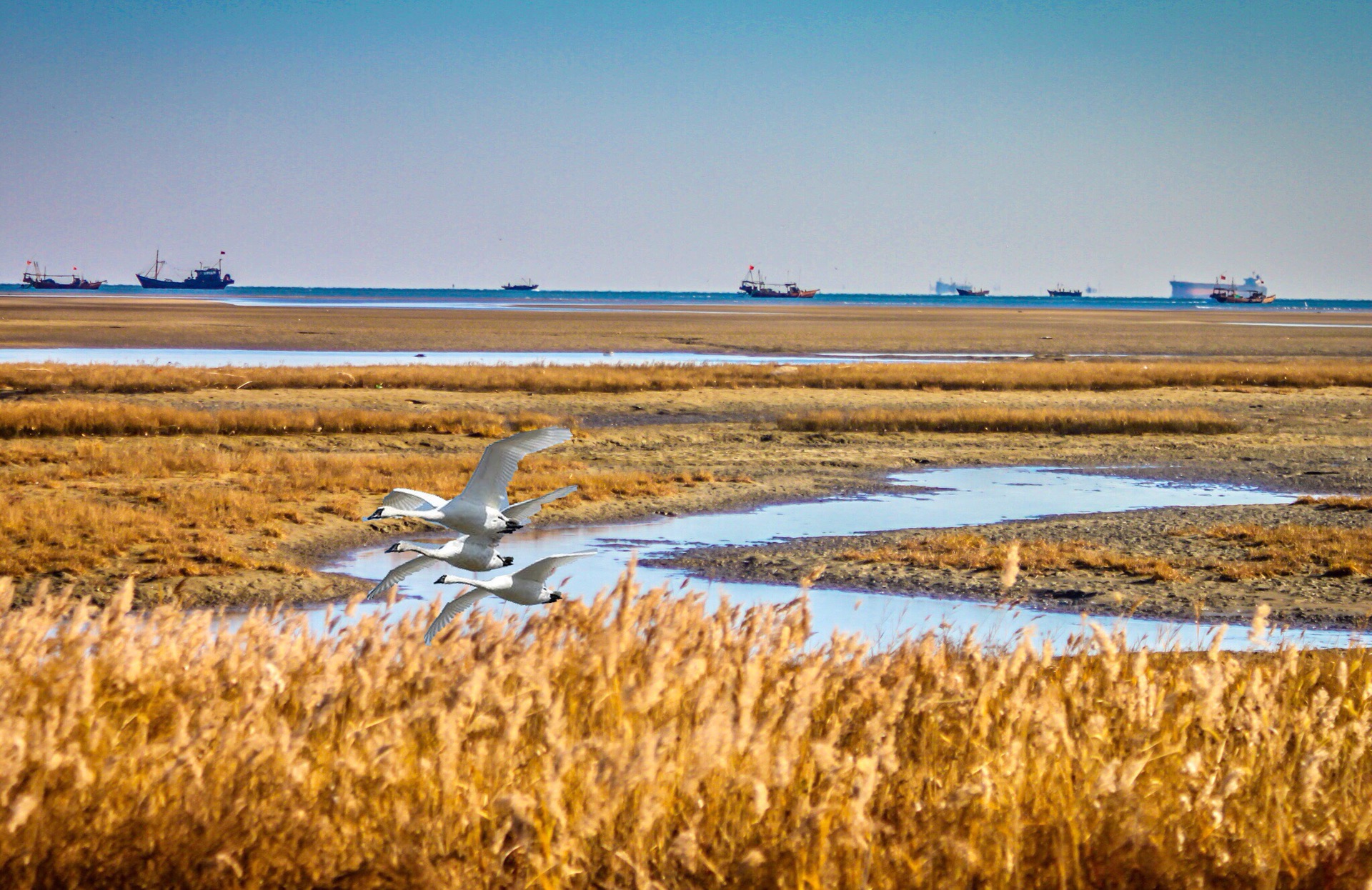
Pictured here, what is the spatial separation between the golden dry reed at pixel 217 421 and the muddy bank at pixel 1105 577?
1334 centimetres

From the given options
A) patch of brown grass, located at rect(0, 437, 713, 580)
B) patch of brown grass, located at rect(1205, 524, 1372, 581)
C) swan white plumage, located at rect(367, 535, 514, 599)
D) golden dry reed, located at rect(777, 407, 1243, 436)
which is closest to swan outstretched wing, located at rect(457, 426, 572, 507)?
swan white plumage, located at rect(367, 535, 514, 599)

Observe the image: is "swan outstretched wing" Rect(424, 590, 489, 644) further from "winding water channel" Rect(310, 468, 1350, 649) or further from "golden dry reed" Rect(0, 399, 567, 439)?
"golden dry reed" Rect(0, 399, 567, 439)

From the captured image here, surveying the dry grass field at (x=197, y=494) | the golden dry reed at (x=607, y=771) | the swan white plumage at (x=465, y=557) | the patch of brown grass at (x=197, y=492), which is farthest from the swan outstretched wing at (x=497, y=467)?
the patch of brown grass at (x=197, y=492)

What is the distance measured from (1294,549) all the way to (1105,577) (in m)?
3.40

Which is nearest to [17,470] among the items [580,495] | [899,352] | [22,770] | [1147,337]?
[580,495]

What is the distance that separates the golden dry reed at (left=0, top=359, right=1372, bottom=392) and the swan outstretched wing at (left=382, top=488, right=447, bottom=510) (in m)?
40.8

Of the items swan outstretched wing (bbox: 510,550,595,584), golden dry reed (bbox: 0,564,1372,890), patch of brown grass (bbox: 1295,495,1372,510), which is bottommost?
patch of brown grass (bbox: 1295,495,1372,510)

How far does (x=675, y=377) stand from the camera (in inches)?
1887

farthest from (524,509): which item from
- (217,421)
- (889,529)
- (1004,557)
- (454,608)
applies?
(217,421)

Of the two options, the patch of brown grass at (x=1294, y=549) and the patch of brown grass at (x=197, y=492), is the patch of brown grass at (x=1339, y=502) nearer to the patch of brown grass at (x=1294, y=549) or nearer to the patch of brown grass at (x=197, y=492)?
the patch of brown grass at (x=1294, y=549)

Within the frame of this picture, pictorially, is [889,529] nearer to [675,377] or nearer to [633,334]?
[675,377]

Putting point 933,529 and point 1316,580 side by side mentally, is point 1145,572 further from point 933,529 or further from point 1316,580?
point 933,529

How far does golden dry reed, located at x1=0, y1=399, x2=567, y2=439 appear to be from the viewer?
30.5 meters

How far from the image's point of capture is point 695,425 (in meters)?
36.0
